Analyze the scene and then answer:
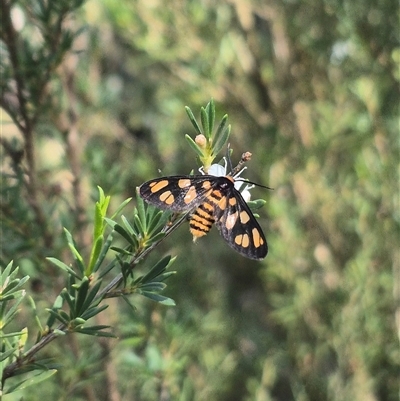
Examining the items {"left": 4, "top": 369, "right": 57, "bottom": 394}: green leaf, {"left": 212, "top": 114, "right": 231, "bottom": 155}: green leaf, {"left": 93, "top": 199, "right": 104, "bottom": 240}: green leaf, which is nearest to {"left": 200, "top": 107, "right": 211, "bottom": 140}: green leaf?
{"left": 212, "top": 114, "right": 231, "bottom": 155}: green leaf

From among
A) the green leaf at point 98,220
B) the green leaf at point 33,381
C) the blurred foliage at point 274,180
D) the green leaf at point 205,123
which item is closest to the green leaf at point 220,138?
the green leaf at point 205,123

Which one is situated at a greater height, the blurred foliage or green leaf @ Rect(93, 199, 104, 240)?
the blurred foliage

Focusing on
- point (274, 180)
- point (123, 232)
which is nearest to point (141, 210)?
point (123, 232)

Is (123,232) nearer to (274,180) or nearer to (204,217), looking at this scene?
(204,217)

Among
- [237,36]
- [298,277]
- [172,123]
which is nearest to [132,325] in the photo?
[298,277]

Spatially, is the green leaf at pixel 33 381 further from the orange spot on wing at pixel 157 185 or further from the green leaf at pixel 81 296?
the orange spot on wing at pixel 157 185

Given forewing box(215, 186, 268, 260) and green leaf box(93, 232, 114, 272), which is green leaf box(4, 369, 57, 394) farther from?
forewing box(215, 186, 268, 260)

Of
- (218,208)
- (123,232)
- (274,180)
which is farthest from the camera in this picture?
(274,180)

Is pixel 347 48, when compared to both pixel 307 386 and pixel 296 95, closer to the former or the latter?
pixel 296 95
